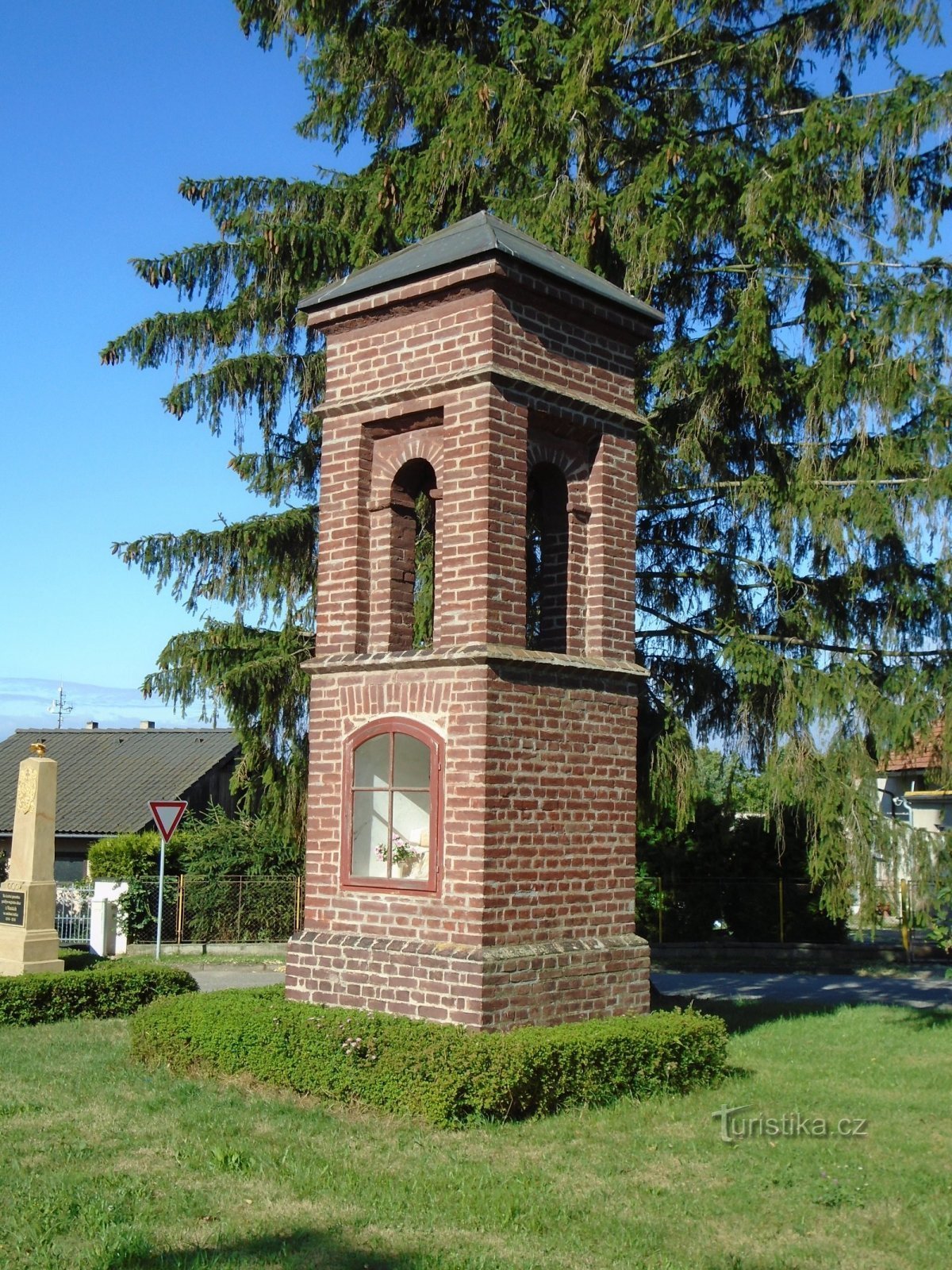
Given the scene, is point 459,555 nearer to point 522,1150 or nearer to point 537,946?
point 537,946

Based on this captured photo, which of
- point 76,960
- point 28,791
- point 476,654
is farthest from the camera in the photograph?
point 76,960

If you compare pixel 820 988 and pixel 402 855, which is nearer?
pixel 402 855

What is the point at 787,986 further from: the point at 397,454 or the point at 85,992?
the point at 397,454

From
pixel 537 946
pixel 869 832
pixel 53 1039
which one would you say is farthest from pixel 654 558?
pixel 53 1039

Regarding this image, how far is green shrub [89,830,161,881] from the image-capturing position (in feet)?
78.3

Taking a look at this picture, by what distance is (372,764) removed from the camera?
9.98 meters

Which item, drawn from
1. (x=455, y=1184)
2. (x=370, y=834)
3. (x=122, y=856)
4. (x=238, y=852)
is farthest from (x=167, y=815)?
(x=455, y=1184)

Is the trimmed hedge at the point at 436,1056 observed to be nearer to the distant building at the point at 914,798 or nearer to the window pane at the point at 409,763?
the window pane at the point at 409,763

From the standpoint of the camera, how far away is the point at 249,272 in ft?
52.0

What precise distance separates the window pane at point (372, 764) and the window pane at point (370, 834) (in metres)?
0.07

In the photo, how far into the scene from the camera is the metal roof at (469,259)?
31.2 ft

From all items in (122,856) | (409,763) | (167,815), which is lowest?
(122,856)

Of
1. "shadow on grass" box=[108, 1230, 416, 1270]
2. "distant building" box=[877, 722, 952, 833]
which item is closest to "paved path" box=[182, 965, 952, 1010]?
"distant building" box=[877, 722, 952, 833]

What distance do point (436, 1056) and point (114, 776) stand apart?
1117 inches
